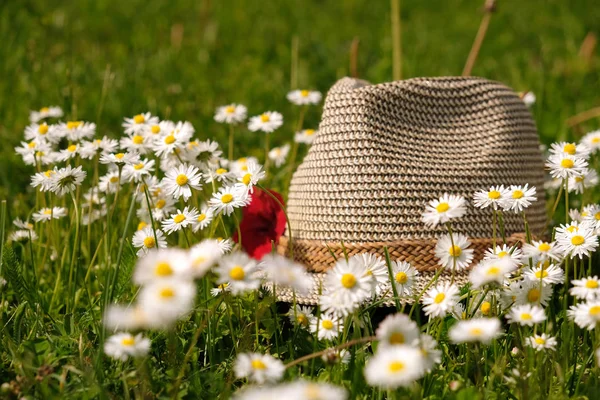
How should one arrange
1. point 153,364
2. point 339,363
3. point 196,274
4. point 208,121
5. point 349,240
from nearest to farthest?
point 196,274, point 339,363, point 153,364, point 349,240, point 208,121

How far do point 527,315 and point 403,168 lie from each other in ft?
1.75

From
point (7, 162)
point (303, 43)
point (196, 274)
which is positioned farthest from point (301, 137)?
point (303, 43)

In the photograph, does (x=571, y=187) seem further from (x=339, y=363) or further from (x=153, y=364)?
(x=153, y=364)

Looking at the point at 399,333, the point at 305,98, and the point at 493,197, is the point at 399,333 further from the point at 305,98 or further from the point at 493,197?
the point at 305,98

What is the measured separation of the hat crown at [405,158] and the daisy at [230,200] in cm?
24

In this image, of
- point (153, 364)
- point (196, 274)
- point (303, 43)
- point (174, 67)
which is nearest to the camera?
point (196, 274)

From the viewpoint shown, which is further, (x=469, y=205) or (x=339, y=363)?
(x=469, y=205)

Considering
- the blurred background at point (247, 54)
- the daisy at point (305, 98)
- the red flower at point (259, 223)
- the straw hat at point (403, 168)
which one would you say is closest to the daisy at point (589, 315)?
the straw hat at point (403, 168)

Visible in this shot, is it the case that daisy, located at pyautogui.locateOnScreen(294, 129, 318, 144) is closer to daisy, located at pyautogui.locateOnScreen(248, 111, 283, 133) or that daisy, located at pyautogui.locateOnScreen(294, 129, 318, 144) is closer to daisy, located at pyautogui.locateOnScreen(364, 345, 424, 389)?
daisy, located at pyautogui.locateOnScreen(248, 111, 283, 133)

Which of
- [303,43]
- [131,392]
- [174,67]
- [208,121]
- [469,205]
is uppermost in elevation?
[303,43]

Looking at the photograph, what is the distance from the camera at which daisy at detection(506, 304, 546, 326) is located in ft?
4.43

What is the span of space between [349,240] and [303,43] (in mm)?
2597

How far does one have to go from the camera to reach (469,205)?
70.6 inches

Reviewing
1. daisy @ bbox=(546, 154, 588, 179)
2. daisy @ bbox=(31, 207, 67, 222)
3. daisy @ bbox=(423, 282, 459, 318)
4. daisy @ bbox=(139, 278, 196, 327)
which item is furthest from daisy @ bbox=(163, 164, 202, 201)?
daisy @ bbox=(546, 154, 588, 179)
